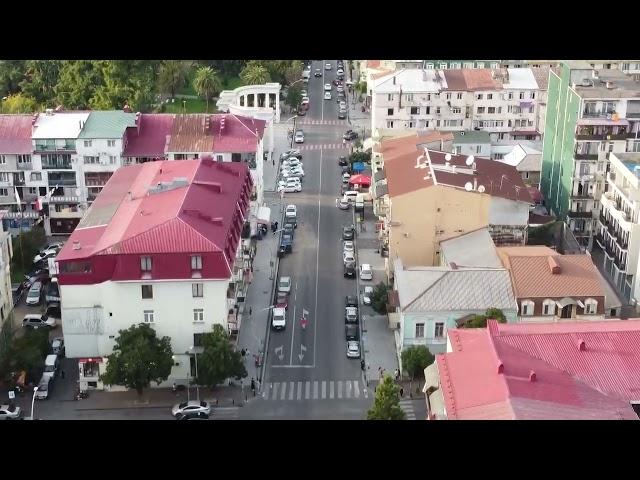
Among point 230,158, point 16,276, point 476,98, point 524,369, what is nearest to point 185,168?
point 230,158

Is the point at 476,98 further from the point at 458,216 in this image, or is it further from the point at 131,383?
the point at 131,383

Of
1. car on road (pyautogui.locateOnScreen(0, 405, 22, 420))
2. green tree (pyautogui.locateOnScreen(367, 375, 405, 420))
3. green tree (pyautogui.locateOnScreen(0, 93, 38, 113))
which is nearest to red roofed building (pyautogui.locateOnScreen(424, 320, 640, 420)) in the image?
green tree (pyautogui.locateOnScreen(367, 375, 405, 420))

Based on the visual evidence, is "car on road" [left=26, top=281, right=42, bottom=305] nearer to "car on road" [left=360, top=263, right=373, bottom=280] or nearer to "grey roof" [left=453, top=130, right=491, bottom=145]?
"car on road" [left=360, top=263, right=373, bottom=280]

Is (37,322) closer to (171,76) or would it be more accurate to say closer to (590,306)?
(590,306)

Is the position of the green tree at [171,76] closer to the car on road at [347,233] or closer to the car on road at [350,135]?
the car on road at [350,135]

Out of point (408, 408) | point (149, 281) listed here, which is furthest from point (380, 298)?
point (149, 281)

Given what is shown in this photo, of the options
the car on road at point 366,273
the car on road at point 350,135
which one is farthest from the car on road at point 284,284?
the car on road at point 350,135

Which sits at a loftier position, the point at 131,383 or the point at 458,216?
the point at 458,216
